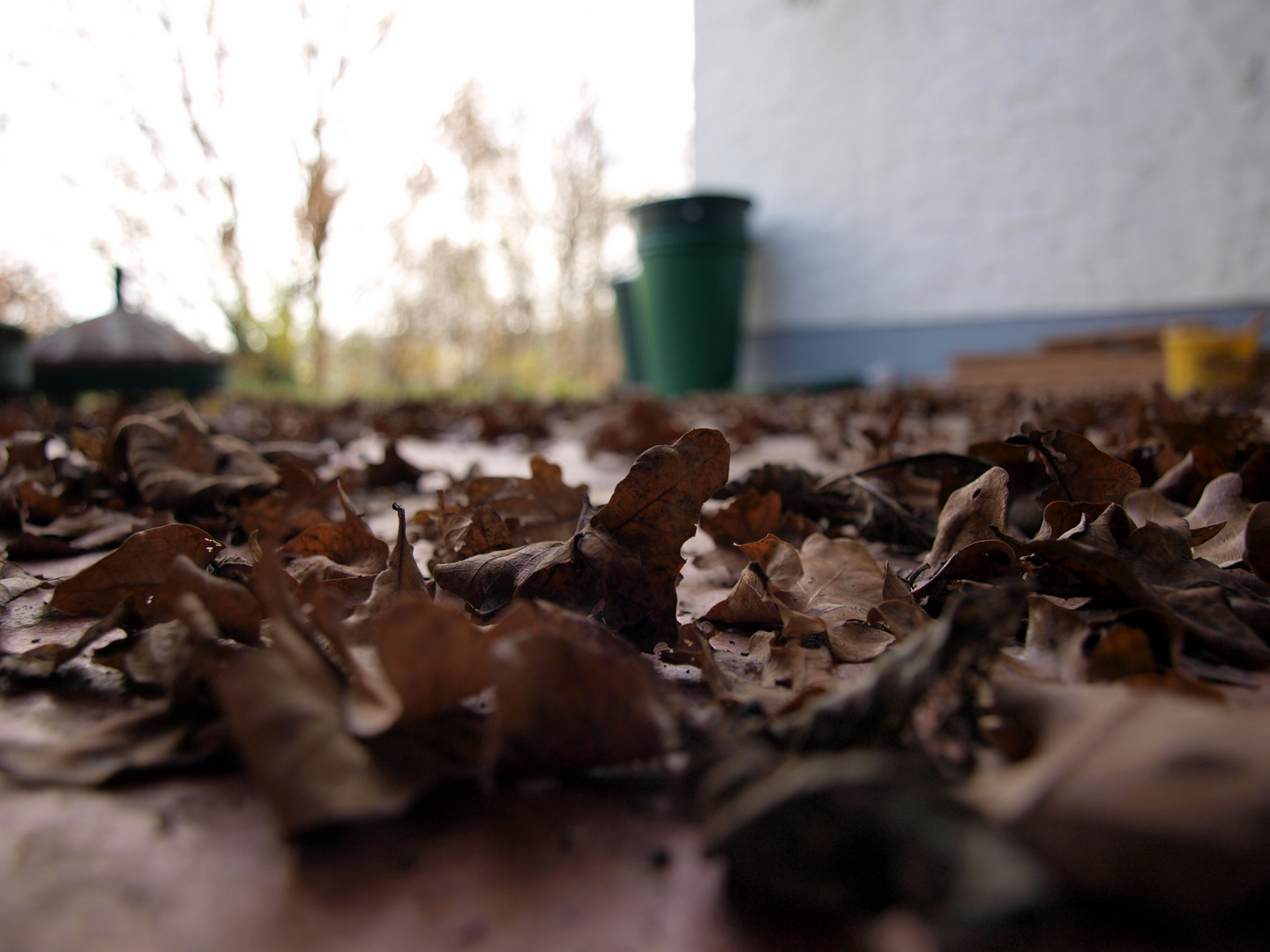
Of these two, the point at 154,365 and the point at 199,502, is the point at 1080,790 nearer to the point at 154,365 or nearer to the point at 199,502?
the point at 199,502

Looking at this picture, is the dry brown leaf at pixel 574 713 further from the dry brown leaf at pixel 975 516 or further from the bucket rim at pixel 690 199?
the bucket rim at pixel 690 199

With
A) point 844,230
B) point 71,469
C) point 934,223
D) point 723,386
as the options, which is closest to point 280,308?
point 723,386

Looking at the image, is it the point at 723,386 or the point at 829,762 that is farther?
the point at 723,386

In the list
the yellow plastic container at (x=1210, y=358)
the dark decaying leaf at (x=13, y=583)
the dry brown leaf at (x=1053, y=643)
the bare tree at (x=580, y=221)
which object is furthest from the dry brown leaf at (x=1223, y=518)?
the bare tree at (x=580, y=221)

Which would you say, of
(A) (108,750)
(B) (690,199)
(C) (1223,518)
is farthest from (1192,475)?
(B) (690,199)

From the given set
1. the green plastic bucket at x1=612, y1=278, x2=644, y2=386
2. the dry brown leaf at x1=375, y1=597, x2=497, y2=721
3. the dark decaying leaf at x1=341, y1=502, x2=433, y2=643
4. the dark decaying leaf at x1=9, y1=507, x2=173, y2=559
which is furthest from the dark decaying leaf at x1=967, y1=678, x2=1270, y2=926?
the green plastic bucket at x1=612, y1=278, x2=644, y2=386

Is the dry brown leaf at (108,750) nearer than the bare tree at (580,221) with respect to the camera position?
Yes
